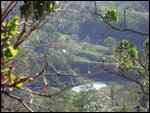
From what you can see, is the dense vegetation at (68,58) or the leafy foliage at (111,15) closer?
the dense vegetation at (68,58)

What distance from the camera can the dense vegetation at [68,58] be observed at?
5.43 m

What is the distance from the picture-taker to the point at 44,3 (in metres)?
6.47

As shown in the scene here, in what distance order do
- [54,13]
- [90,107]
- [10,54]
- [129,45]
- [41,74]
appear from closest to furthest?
[41,74] < [10,54] < [54,13] < [129,45] < [90,107]

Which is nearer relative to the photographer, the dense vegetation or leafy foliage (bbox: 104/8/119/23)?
the dense vegetation

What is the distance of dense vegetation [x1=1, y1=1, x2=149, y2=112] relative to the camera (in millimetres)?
5426

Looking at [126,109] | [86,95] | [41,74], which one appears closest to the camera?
[41,74]

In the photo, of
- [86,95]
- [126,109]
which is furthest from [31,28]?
[86,95]

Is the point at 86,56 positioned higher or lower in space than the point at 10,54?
lower

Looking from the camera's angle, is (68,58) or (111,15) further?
(111,15)

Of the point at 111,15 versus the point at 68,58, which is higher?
the point at 68,58

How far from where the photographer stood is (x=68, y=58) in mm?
5281

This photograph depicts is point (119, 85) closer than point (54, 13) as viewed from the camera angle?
No

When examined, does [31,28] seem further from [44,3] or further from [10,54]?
[44,3]

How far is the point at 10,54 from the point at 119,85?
106740mm
